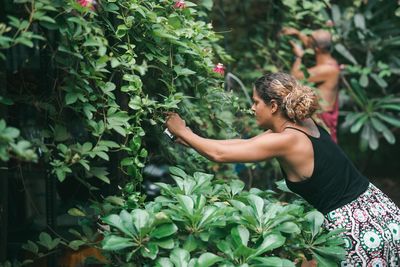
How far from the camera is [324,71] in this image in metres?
6.57

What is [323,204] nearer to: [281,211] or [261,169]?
[281,211]

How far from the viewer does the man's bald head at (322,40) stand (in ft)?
21.0

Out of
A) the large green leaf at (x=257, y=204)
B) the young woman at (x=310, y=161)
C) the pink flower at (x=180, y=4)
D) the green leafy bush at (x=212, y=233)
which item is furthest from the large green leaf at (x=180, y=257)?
the pink flower at (x=180, y=4)

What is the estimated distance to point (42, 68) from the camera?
10.1ft

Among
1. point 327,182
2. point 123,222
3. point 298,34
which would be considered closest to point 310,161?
point 327,182

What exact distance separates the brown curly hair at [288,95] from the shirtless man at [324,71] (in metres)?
2.95

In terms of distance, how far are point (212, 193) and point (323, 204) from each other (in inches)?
19.6

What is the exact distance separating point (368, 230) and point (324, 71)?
141 inches

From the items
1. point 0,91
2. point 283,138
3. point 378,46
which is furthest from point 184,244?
point 378,46

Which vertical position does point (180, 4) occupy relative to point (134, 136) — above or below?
above

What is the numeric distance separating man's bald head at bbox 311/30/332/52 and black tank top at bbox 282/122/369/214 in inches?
127

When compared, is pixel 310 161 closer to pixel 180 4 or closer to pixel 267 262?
pixel 267 262

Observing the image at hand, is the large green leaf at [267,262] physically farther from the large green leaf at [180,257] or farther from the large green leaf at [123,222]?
the large green leaf at [123,222]

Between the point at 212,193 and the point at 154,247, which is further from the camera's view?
the point at 212,193
